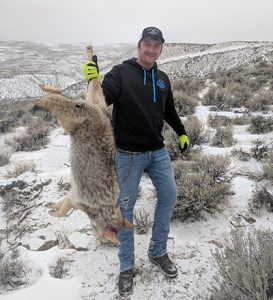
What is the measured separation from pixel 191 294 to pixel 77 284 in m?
1.16

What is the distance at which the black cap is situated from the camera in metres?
2.91

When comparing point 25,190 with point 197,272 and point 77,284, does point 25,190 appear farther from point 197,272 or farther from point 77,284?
point 197,272

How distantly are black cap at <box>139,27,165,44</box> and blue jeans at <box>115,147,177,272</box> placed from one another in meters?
1.00

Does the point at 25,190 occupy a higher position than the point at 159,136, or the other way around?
the point at 159,136

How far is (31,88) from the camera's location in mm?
53469

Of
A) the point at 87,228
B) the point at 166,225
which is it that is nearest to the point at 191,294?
the point at 166,225

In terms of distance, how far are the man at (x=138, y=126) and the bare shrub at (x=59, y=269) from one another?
68 centimetres

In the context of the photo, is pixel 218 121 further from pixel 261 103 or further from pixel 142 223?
pixel 142 223

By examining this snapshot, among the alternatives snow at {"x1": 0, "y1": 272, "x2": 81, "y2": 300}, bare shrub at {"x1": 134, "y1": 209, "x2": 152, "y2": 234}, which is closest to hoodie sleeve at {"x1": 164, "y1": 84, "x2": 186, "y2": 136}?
bare shrub at {"x1": 134, "y1": 209, "x2": 152, "y2": 234}

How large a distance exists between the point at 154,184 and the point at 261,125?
4862mm

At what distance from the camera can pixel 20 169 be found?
5.98 metres

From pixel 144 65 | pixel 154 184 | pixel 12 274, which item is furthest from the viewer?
pixel 12 274

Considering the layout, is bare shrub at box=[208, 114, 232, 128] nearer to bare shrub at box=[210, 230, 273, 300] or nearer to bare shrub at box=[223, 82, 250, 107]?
bare shrub at box=[223, 82, 250, 107]

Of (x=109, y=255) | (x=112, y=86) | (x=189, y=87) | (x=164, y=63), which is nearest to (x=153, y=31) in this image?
(x=112, y=86)
